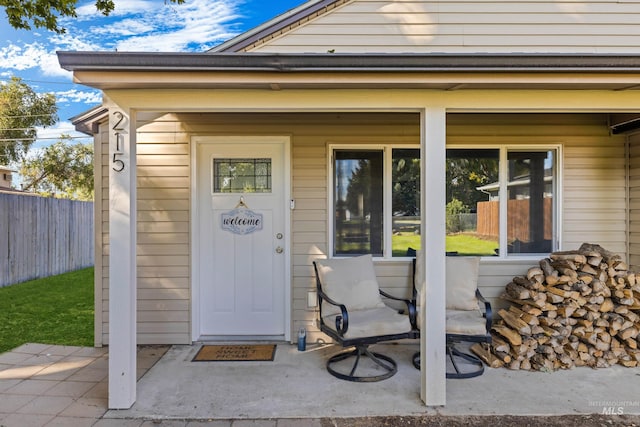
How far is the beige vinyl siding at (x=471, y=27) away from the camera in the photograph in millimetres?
4227

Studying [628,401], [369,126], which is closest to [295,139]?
[369,126]

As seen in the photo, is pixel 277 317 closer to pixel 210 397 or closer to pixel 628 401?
pixel 210 397

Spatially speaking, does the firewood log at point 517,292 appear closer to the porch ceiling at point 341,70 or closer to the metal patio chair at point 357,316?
the metal patio chair at point 357,316

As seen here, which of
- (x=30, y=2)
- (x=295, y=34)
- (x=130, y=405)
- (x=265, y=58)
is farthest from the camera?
(x=295, y=34)

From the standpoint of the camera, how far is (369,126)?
3.92 metres

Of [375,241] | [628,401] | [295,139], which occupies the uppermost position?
[295,139]

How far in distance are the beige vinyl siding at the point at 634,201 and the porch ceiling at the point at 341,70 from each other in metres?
1.84

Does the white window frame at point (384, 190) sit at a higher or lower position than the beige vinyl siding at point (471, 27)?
lower

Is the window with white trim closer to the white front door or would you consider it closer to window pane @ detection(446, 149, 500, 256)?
window pane @ detection(446, 149, 500, 256)

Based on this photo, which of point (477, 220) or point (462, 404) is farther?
point (477, 220)

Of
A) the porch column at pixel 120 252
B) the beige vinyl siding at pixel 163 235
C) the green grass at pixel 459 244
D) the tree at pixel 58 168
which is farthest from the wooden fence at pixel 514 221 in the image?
the tree at pixel 58 168

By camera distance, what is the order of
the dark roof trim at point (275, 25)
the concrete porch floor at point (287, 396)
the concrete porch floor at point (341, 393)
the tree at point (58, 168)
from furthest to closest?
the tree at point (58, 168), the dark roof trim at point (275, 25), the concrete porch floor at point (341, 393), the concrete porch floor at point (287, 396)

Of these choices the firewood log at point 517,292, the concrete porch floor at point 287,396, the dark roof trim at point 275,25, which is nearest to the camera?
the concrete porch floor at point 287,396

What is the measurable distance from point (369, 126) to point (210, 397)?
2759 mm
